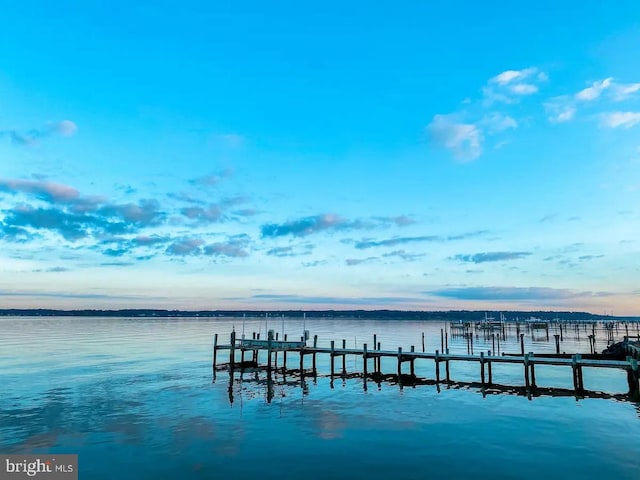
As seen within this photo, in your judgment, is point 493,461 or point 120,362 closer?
point 493,461

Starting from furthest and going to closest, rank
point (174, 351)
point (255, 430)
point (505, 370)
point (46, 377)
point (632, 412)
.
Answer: point (174, 351)
point (505, 370)
point (46, 377)
point (632, 412)
point (255, 430)

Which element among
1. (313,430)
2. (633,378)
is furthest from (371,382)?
(633,378)

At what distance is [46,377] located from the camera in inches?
1686

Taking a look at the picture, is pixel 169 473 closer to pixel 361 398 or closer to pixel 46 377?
pixel 361 398

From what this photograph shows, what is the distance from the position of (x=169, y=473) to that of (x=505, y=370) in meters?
44.4

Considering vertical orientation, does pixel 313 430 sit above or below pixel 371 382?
above

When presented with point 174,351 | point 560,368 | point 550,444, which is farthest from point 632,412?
point 174,351

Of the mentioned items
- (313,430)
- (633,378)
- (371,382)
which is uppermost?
(633,378)

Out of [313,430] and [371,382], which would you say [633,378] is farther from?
[313,430]

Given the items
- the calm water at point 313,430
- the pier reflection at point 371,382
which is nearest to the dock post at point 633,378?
the pier reflection at point 371,382

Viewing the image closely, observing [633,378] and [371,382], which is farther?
[371,382]

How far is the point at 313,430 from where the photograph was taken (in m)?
24.2

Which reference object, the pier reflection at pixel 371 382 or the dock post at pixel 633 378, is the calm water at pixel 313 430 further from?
the dock post at pixel 633 378

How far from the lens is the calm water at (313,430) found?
1864cm
